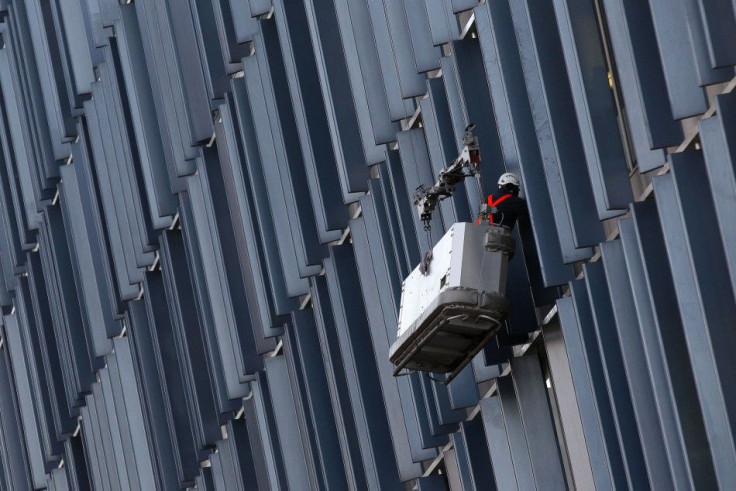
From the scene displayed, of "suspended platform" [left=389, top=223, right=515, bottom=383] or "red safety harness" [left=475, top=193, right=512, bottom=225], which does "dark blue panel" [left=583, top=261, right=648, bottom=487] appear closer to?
"suspended platform" [left=389, top=223, right=515, bottom=383]

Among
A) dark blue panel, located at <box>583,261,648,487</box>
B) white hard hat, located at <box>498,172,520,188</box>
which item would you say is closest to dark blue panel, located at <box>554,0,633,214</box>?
dark blue panel, located at <box>583,261,648,487</box>

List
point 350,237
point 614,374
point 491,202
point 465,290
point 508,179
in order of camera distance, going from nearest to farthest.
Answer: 1. point 614,374
2. point 465,290
3. point 508,179
4. point 491,202
5. point 350,237

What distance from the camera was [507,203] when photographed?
73.5 feet

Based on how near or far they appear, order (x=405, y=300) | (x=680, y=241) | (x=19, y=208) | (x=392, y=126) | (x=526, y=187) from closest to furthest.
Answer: (x=680, y=241)
(x=526, y=187)
(x=405, y=300)
(x=392, y=126)
(x=19, y=208)

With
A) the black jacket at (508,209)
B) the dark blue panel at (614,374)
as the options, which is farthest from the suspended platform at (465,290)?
the dark blue panel at (614,374)

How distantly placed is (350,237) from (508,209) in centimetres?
688

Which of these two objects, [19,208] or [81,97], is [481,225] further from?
[19,208]

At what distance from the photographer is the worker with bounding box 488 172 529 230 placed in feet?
73.3

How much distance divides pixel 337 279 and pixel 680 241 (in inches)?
421

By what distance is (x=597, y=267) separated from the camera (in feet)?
67.8

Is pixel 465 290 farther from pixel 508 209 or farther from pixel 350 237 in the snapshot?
pixel 350 237

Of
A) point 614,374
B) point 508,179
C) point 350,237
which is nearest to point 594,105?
point 508,179

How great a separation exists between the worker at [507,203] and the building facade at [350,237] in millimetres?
322

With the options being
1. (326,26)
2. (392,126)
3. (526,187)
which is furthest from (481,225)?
(326,26)
